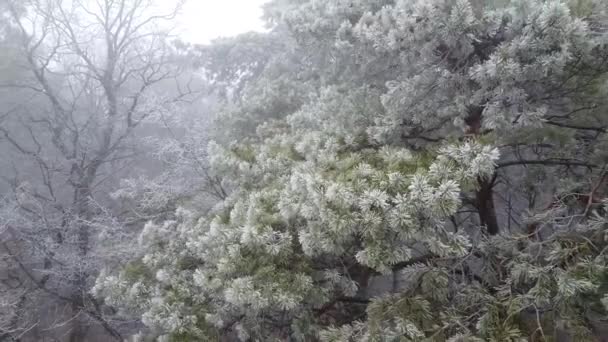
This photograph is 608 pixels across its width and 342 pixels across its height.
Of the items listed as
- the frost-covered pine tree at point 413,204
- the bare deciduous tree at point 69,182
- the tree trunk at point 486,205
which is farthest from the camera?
the bare deciduous tree at point 69,182

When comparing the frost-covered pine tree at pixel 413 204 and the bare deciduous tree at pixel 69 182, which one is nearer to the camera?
the frost-covered pine tree at pixel 413 204

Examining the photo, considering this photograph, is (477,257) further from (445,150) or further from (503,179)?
Answer: (445,150)

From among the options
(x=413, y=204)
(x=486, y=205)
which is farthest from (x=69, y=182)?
(x=413, y=204)

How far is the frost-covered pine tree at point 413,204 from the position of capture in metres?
2.63

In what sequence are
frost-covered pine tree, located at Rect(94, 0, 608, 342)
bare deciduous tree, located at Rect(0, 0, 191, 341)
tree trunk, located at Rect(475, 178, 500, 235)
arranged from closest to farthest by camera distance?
1. frost-covered pine tree, located at Rect(94, 0, 608, 342)
2. tree trunk, located at Rect(475, 178, 500, 235)
3. bare deciduous tree, located at Rect(0, 0, 191, 341)

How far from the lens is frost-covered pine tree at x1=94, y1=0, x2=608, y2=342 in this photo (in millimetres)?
2633

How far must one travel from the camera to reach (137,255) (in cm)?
483

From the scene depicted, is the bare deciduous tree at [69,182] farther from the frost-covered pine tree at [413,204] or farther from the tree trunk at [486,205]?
the tree trunk at [486,205]

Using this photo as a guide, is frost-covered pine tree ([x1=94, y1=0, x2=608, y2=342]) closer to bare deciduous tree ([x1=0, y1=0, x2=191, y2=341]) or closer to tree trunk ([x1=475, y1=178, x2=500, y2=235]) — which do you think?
tree trunk ([x1=475, y1=178, x2=500, y2=235])

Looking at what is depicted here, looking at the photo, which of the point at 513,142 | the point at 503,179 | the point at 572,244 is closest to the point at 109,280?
the point at 572,244

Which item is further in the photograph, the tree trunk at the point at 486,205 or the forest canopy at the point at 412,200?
the tree trunk at the point at 486,205

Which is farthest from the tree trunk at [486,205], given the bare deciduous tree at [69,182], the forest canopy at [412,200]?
the bare deciduous tree at [69,182]

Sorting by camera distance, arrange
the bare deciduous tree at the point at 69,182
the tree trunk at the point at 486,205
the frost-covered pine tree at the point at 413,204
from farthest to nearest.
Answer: the bare deciduous tree at the point at 69,182 < the tree trunk at the point at 486,205 < the frost-covered pine tree at the point at 413,204

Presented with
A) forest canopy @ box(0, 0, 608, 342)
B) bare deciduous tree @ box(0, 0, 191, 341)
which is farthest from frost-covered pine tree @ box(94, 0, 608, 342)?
bare deciduous tree @ box(0, 0, 191, 341)
